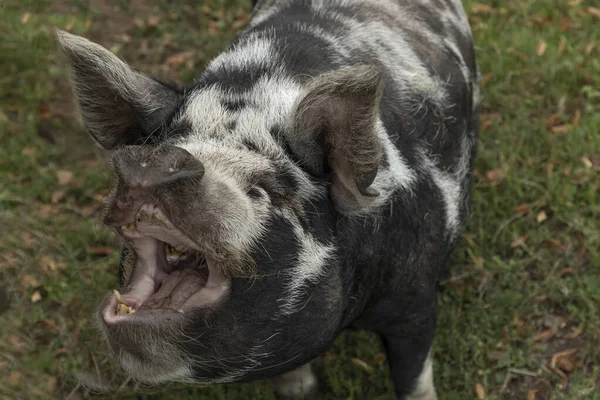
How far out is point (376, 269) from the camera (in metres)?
3.32

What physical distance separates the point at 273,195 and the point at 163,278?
449 mm

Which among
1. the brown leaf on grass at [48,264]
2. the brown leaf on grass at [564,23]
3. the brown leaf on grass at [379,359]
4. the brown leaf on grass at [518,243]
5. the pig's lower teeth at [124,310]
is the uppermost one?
the pig's lower teeth at [124,310]

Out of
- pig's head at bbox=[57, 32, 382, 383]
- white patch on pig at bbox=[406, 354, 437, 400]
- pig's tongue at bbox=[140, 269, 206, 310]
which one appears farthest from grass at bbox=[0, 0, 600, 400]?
pig's tongue at bbox=[140, 269, 206, 310]

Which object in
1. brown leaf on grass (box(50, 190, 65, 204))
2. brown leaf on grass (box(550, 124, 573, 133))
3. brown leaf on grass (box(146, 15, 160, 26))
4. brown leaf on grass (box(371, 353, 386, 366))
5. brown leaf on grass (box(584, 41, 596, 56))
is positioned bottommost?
brown leaf on grass (box(371, 353, 386, 366))

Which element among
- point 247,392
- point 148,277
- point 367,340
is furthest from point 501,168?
point 148,277

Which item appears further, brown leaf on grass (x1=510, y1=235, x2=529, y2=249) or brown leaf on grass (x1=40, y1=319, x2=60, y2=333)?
brown leaf on grass (x1=510, y1=235, x2=529, y2=249)

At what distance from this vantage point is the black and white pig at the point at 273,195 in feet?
8.00

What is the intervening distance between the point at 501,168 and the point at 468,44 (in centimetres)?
116

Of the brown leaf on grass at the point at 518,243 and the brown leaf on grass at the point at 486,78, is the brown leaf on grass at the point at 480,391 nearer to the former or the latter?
the brown leaf on grass at the point at 518,243

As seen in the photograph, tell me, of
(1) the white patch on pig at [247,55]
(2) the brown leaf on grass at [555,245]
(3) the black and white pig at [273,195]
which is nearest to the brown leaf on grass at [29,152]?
(3) the black and white pig at [273,195]

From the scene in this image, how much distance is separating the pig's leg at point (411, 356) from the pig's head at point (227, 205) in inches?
29.2

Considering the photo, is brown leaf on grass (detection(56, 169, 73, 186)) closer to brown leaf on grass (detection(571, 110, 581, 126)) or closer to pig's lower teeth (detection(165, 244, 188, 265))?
pig's lower teeth (detection(165, 244, 188, 265))

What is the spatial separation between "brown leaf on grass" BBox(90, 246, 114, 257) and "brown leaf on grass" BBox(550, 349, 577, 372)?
2785 mm

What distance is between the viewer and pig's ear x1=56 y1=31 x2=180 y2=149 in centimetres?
284
